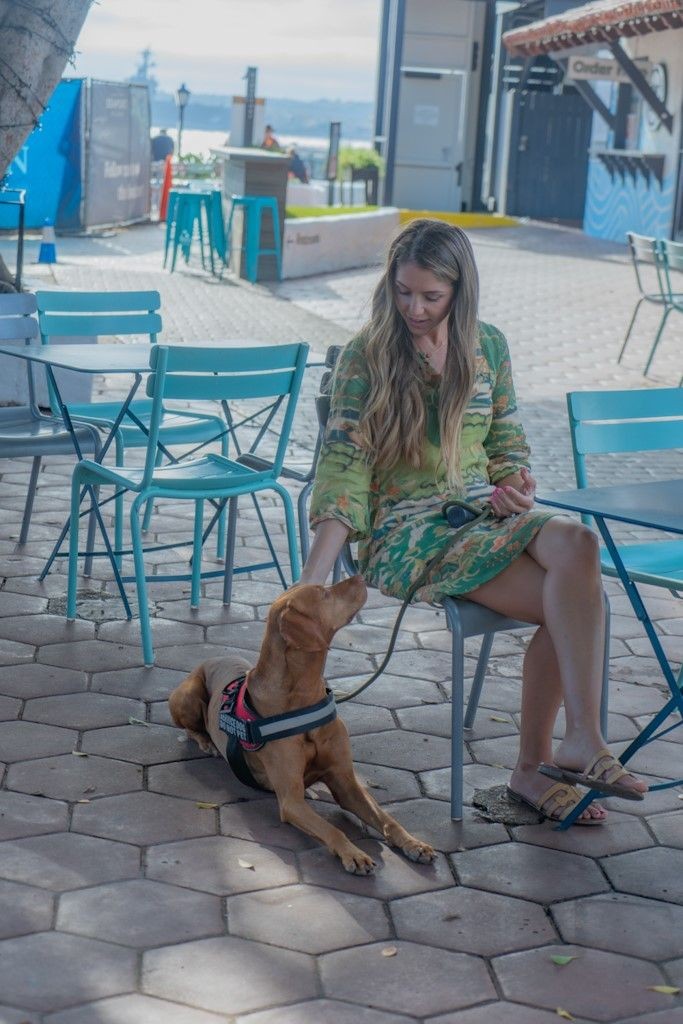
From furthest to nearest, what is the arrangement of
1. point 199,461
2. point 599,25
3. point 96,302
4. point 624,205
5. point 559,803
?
1. point 624,205
2. point 599,25
3. point 96,302
4. point 199,461
5. point 559,803

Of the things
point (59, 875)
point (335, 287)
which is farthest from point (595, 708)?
point (335, 287)

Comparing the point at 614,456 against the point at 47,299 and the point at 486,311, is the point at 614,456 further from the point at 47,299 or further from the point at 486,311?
the point at 486,311

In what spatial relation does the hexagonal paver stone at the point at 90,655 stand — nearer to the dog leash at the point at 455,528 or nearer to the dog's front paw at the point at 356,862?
the dog leash at the point at 455,528

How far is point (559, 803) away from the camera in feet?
10.9

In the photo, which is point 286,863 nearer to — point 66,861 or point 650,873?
point 66,861

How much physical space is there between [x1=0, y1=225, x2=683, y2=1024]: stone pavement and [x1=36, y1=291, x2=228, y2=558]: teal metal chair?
537 mm

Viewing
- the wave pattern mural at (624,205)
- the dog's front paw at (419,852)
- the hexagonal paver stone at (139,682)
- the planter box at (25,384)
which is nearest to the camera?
the dog's front paw at (419,852)

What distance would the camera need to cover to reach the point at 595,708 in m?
3.09

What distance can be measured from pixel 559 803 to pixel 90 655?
163 centimetres

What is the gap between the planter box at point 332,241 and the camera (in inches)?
642

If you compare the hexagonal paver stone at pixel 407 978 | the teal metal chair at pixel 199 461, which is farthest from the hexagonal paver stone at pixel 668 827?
the teal metal chair at pixel 199 461

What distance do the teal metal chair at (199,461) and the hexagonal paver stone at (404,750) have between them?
830 mm

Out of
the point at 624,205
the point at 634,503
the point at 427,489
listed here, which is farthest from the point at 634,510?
the point at 624,205

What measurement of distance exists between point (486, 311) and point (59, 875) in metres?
11.5
